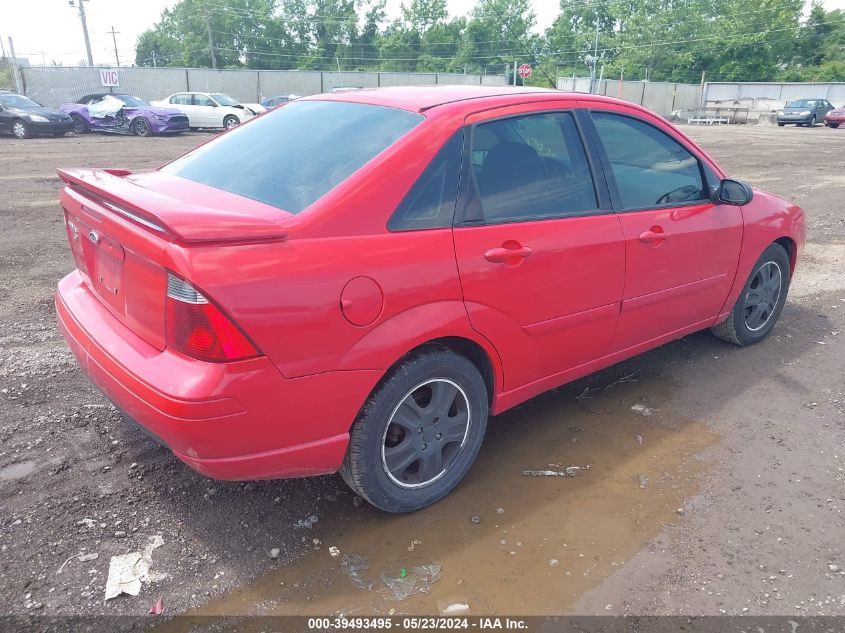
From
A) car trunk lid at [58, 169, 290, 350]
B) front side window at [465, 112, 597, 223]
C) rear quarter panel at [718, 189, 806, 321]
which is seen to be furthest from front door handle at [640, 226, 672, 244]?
car trunk lid at [58, 169, 290, 350]

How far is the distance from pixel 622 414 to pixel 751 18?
71.6 meters

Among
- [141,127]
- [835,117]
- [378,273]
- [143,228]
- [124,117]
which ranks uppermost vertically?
[143,228]

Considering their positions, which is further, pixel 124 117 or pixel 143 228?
pixel 124 117

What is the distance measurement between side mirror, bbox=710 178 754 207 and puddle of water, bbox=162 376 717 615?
4.38 feet

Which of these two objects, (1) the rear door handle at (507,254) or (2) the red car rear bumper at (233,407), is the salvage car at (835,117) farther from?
(2) the red car rear bumper at (233,407)

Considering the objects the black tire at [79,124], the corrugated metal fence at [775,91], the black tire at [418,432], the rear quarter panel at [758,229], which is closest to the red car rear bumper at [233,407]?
the black tire at [418,432]

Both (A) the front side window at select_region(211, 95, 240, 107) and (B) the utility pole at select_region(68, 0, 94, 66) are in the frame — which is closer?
(A) the front side window at select_region(211, 95, 240, 107)

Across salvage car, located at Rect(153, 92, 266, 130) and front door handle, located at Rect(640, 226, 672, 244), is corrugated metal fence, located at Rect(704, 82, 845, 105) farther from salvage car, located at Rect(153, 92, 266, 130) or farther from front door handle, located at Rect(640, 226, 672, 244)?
front door handle, located at Rect(640, 226, 672, 244)

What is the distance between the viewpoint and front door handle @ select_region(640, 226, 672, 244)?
3.41 m

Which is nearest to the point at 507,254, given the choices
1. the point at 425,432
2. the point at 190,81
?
the point at 425,432

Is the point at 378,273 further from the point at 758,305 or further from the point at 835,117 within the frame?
the point at 835,117

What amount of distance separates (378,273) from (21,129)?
72.4ft

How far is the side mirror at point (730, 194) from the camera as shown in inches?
153

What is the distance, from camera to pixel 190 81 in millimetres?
36219
